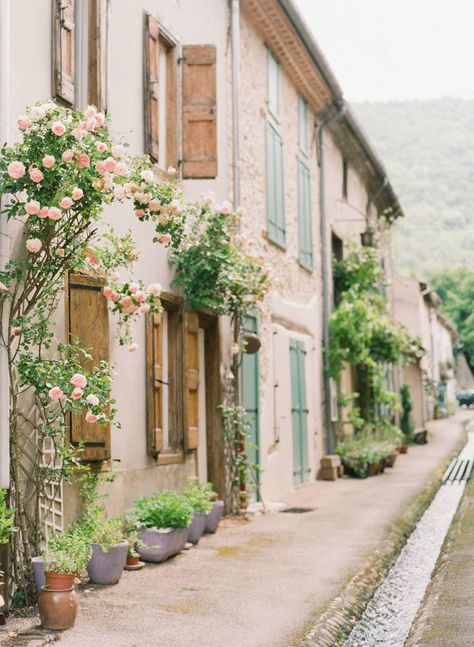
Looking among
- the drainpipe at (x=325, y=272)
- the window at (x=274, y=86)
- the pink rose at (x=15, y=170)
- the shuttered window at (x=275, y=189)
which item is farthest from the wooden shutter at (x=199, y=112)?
the drainpipe at (x=325, y=272)

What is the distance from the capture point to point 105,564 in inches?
265

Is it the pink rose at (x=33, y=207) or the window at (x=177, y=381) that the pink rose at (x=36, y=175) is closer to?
the pink rose at (x=33, y=207)

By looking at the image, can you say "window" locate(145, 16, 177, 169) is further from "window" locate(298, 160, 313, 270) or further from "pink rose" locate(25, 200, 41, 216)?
"window" locate(298, 160, 313, 270)

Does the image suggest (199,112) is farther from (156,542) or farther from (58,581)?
(58,581)

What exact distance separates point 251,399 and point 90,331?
4.42 m

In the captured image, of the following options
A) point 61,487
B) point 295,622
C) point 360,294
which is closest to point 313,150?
point 360,294

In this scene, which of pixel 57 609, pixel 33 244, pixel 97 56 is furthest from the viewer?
pixel 97 56

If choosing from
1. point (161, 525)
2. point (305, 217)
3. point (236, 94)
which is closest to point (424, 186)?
point (305, 217)

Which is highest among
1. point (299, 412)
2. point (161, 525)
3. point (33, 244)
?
point (33, 244)

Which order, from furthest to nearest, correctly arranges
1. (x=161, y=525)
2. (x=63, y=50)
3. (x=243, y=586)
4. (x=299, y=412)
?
(x=299, y=412) → (x=161, y=525) → (x=63, y=50) → (x=243, y=586)

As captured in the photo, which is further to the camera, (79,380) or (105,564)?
(105,564)

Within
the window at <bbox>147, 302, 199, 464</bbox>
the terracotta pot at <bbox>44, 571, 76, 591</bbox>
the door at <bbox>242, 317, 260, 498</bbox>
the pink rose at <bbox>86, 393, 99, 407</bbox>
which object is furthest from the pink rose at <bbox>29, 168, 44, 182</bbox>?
the door at <bbox>242, 317, 260, 498</bbox>

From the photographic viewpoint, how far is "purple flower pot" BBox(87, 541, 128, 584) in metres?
6.72

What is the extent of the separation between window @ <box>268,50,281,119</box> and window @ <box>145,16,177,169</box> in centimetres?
318
